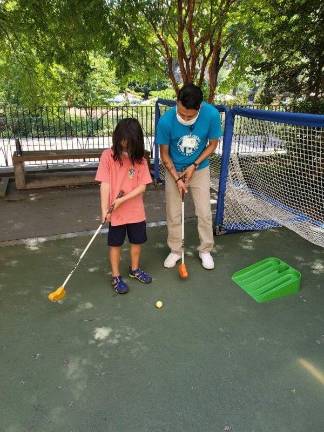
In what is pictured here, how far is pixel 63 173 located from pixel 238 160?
12.0 feet

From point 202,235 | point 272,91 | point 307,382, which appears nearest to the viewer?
point 307,382

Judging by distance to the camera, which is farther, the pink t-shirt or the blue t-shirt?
the blue t-shirt

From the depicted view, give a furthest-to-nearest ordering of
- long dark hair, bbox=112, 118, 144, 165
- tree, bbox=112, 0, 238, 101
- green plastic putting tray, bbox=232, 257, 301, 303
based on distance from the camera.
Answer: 1. tree, bbox=112, 0, 238, 101
2. green plastic putting tray, bbox=232, 257, 301, 303
3. long dark hair, bbox=112, 118, 144, 165

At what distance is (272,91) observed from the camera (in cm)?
863

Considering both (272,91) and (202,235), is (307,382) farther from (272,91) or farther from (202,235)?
(272,91)

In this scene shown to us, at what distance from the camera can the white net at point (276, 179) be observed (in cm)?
391

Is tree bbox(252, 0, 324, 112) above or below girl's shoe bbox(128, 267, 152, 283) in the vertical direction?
above

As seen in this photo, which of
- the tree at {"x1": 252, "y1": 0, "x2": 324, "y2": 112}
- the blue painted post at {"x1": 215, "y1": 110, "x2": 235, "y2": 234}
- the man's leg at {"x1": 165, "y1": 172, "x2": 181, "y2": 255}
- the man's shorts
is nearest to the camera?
the man's shorts

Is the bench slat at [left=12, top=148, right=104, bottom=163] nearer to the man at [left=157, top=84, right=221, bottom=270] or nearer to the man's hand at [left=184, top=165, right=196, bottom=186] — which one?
the man at [left=157, top=84, right=221, bottom=270]

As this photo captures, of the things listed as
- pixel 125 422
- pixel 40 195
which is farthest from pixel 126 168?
pixel 40 195

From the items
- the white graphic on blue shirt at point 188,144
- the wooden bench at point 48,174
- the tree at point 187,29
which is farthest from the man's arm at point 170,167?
the tree at point 187,29

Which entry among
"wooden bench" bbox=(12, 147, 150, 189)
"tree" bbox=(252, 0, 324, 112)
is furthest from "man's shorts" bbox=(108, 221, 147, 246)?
"tree" bbox=(252, 0, 324, 112)

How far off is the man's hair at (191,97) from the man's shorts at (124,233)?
108 centimetres

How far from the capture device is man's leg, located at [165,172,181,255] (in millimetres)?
3521
